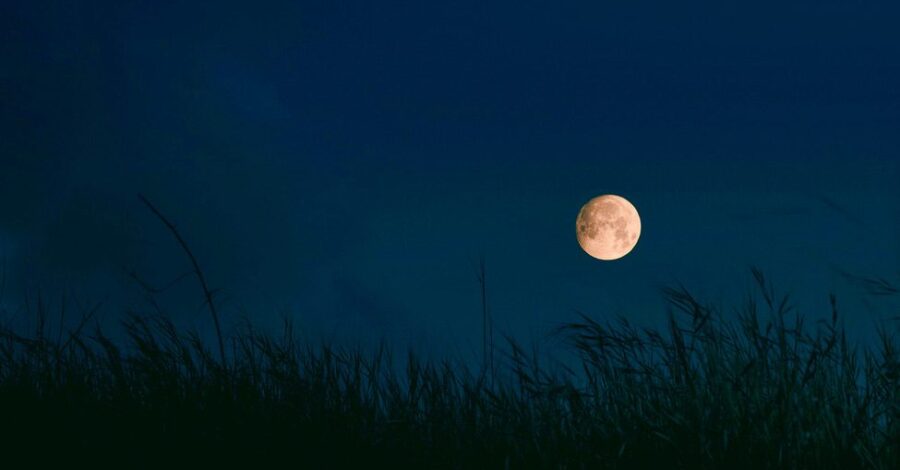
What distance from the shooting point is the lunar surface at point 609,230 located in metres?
13.7

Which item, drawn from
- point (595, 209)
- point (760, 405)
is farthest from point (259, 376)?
point (595, 209)

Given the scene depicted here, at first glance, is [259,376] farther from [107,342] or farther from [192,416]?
[107,342]

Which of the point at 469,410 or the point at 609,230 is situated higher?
the point at 609,230

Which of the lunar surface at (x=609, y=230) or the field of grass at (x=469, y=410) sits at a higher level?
the lunar surface at (x=609, y=230)

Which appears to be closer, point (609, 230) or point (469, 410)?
point (469, 410)

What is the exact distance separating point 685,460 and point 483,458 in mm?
850

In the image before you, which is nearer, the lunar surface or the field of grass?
the field of grass

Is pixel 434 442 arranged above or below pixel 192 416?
below

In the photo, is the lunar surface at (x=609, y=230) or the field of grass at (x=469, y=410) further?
the lunar surface at (x=609, y=230)

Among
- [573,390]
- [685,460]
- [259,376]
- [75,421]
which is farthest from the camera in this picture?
[259,376]

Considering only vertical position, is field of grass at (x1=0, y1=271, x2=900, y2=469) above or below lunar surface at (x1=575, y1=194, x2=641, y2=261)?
below

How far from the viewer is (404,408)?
4.00 m

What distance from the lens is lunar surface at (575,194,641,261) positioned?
539 inches

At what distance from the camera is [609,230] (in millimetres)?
13750
